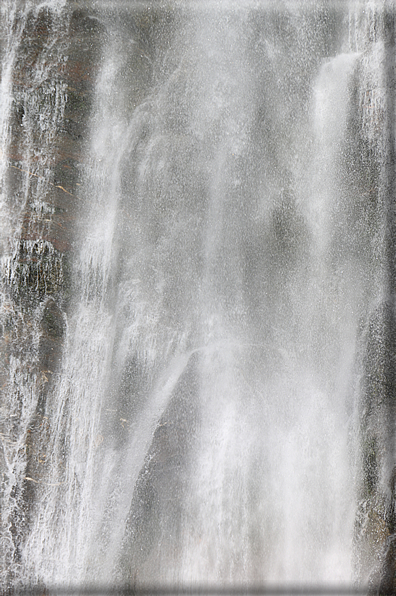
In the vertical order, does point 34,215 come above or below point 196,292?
above

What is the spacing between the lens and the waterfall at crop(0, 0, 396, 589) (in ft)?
8.04

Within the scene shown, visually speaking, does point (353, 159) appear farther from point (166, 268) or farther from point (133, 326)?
point (133, 326)

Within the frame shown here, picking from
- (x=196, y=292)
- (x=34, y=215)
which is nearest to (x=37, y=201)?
(x=34, y=215)

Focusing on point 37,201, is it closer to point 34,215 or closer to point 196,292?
point 34,215

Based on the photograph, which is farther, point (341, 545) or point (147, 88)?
point (341, 545)

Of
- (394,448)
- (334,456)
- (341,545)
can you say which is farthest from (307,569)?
(394,448)

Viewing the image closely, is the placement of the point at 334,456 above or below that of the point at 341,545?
above

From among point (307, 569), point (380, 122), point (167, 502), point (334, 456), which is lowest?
point (307, 569)

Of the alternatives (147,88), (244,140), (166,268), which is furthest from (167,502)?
(147,88)

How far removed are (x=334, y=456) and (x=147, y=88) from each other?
2.60 metres

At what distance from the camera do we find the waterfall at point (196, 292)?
245cm

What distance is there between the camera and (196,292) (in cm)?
254

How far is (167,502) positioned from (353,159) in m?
2.45

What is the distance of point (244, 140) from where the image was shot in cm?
251
